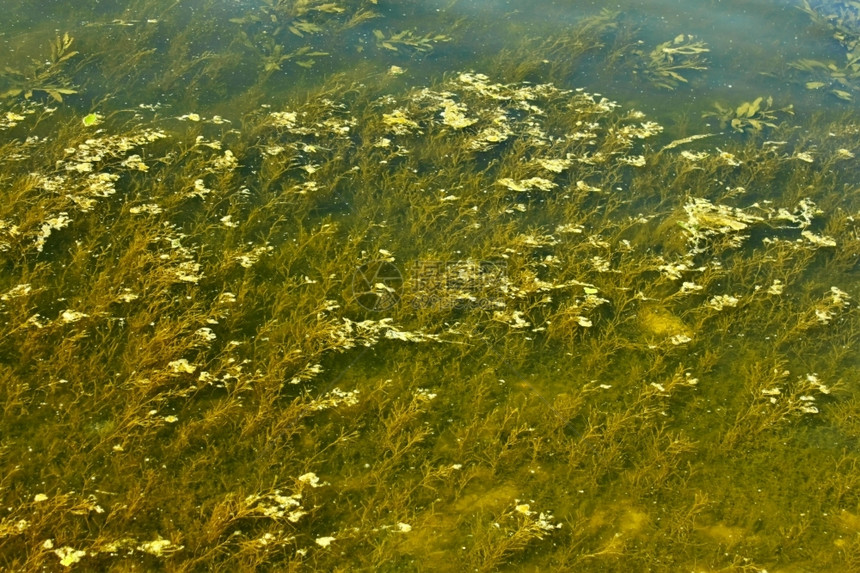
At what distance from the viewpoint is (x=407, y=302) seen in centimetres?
372

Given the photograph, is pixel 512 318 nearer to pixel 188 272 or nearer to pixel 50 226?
pixel 188 272

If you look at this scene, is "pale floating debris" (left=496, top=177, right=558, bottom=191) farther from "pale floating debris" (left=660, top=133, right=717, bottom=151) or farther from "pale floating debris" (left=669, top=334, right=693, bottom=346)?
"pale floating debris" (left=669, top=334, right=693, bottom=346)

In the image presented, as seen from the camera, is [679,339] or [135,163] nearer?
[679,339]

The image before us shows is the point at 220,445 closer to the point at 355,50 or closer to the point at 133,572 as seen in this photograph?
the point at 133,572

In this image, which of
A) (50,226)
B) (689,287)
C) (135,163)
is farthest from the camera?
(135,163)

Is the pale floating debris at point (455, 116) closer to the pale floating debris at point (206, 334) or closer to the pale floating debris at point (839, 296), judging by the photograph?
the pale floating debris at point (206, 334)

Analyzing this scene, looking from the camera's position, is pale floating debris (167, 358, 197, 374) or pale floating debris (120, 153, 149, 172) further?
pale floating debris (120, 153, 149, 172)

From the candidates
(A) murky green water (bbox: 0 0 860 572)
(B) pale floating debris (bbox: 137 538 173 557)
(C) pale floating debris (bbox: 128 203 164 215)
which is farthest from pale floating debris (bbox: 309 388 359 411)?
(C) pale floating debris (bbox: 128 203 164 215)

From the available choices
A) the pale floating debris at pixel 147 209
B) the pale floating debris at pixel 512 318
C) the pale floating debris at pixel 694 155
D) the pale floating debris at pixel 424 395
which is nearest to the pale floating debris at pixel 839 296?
the pale floating debris at pixel 694 155

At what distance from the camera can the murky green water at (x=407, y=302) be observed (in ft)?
9.32

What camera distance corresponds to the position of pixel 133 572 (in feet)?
8.30

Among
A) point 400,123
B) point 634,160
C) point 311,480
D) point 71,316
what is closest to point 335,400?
point 311,480

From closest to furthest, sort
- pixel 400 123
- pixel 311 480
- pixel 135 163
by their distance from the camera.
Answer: pixel 311 480 → pixel 135 163 → pixel 400 123

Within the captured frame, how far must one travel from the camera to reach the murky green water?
2840mm
